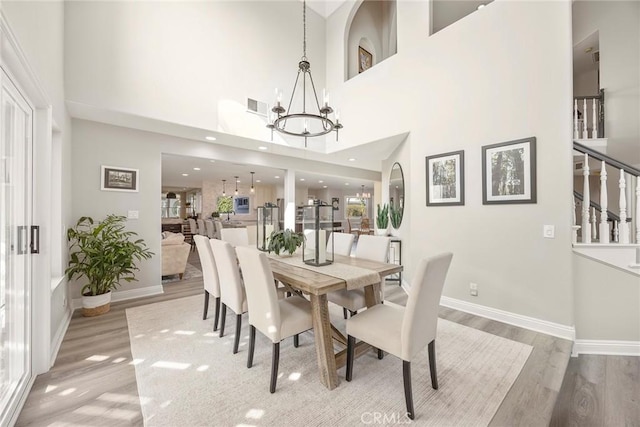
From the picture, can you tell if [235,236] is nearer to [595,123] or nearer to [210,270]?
[210,270]

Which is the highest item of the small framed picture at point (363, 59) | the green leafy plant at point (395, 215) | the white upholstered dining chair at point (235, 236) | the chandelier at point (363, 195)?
the small framed picture at point (363, 59)

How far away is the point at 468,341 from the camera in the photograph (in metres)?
Answer: 2.46

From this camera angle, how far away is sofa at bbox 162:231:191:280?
455 centimetres

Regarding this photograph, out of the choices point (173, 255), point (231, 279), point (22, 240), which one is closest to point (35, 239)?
point (22, 240)

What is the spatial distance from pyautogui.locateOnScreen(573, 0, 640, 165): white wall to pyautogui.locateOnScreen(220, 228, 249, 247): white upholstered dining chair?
6.16 meters

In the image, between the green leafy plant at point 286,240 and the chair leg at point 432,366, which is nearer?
the chair leg at point 432,366

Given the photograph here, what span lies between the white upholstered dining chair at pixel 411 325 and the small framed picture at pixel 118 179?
3.70 m

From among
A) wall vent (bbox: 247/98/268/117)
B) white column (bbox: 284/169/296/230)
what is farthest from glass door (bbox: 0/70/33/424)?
white column (bbox: 284/169/296/230)

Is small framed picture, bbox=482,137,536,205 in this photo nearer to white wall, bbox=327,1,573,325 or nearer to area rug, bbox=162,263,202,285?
white wall, bbox=327,1,573,325

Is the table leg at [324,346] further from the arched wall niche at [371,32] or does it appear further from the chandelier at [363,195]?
the chandelier at [363,195]

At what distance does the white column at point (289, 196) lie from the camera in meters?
5.90

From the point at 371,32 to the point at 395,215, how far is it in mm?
4131

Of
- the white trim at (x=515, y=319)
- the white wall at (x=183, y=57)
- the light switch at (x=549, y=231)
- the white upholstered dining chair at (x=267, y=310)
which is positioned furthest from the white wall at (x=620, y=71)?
the white upholstered dining chair at (x=267, y=310)

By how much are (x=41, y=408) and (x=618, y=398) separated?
12.3 ft
